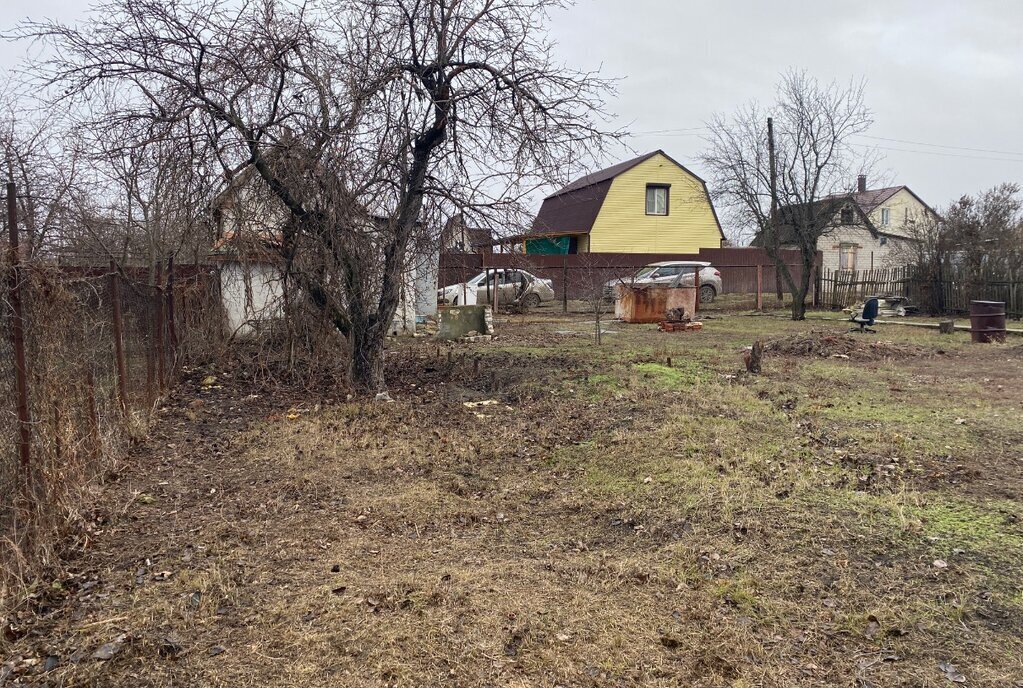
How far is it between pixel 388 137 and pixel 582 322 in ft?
35.7

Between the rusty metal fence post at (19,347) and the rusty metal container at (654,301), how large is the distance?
1482 centimetres

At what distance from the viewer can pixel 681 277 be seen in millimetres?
22297

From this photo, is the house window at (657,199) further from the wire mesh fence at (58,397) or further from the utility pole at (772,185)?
the wire mesh fence at (58,397)

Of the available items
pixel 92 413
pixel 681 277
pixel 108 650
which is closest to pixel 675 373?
pixel 92 413

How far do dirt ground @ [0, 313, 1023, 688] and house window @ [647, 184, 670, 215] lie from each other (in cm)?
2636

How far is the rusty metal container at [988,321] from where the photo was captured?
13641 mm

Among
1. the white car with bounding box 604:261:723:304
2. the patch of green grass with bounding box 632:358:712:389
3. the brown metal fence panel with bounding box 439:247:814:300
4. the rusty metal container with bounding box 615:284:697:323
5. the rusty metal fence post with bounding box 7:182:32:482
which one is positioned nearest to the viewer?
the rusty metal fence post with bounding box 7:182:32:482

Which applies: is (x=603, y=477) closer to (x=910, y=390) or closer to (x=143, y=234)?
(x=910, y=390)

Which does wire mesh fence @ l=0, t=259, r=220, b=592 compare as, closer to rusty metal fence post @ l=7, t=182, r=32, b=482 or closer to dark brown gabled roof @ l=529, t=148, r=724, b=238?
rusty metal fence post @ l=7, t=182, r=32, b=482

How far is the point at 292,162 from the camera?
7.84 metres

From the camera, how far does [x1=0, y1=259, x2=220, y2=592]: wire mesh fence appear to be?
3.88 m

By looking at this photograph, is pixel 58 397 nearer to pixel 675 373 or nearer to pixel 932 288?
pixel 675 373

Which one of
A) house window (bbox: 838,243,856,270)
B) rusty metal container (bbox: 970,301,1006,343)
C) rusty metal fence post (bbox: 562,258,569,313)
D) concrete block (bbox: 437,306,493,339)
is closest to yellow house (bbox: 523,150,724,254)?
house window (bbox: 838,243,856,270)

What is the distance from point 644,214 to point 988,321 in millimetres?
20278
